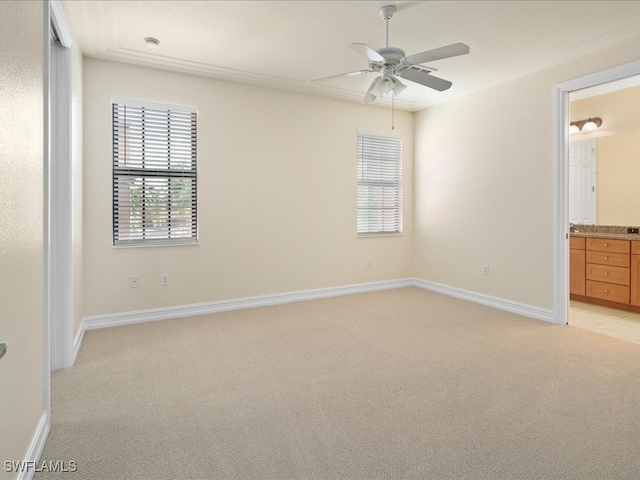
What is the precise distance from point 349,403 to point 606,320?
3581mm

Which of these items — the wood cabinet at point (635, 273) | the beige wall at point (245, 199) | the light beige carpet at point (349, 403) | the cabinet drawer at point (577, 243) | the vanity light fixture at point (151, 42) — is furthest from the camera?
the cabinet drawer at point (577, 243)

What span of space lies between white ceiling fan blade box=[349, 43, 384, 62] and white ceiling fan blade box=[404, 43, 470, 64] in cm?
23

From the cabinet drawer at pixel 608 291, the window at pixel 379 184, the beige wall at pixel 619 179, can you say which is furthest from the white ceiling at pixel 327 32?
the cabinet drawer at pixel 608 291

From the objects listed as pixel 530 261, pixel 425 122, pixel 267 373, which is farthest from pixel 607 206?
pixel 267 373

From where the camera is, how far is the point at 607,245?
4773 mm

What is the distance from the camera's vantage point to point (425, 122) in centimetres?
588

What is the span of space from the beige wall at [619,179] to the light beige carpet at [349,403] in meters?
2.41

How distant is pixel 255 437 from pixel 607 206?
5723 millimetres

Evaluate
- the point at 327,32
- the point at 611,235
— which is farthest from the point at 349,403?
the point at 611,235

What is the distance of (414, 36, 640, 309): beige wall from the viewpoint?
4227 mm

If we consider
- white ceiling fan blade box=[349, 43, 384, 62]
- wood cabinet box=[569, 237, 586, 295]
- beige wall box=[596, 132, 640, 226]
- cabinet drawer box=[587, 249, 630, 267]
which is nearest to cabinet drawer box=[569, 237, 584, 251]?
wood cabinet box=[569, 237, 586, 295]

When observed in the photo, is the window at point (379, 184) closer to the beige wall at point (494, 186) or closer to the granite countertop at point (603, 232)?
the beige wall at point (494, 186)

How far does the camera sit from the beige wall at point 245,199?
13.2 ft

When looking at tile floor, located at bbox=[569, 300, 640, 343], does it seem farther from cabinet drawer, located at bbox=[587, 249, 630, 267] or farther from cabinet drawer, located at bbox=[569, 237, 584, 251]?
cabinet drawer, located at bbox=[569, 237, 584, 251]
